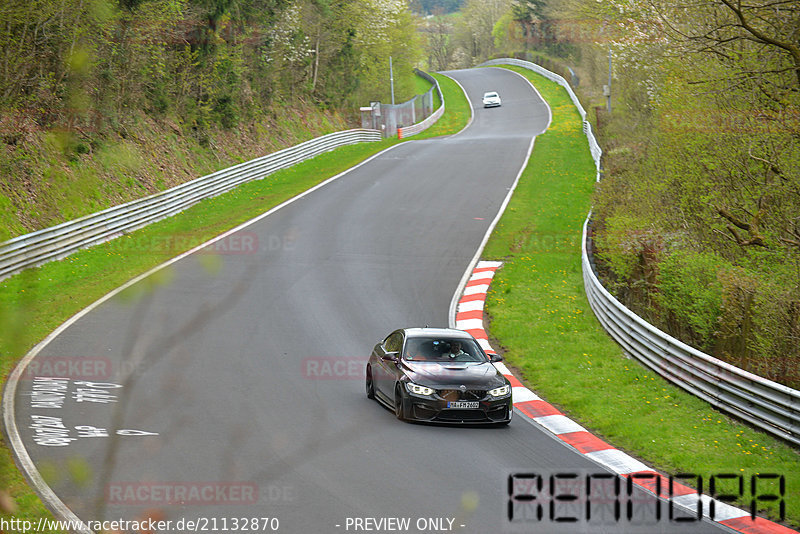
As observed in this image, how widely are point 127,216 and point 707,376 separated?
1975 cm

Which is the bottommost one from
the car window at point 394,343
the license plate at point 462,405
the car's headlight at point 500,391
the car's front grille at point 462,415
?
the car's front grille at point 462,415

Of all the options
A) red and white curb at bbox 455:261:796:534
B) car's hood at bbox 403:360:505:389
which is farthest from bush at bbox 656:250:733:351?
car's hood at bbox 403:360:505:389

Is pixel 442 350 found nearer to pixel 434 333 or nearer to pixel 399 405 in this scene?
pixel 434 333

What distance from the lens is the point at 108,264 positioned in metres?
23.0

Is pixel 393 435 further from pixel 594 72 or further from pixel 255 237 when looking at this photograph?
pixel 594 72

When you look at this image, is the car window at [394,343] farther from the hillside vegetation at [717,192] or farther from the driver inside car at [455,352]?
the hillside vegetation at [717,192]

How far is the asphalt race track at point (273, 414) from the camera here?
8.40 m

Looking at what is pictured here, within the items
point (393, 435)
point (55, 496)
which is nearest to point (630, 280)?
point (393, 435)

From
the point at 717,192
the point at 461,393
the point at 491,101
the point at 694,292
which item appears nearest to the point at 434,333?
the point at 461,393

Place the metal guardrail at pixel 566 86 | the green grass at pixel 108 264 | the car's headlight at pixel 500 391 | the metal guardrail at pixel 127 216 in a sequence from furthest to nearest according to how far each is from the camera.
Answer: the metal guardrail at pixel 566 86, the metal guardrail at pixel 127 216, the car's headlight at pixel 500 391, the green grass at pixel 108 264

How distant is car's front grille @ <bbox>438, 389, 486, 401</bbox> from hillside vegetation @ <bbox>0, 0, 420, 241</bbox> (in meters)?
5.78

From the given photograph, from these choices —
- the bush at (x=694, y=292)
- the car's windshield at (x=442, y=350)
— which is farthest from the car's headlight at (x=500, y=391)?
the bush at (x=694, y=292)

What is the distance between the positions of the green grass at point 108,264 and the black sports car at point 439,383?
4086 millimetres

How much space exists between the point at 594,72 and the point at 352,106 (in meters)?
25.2
